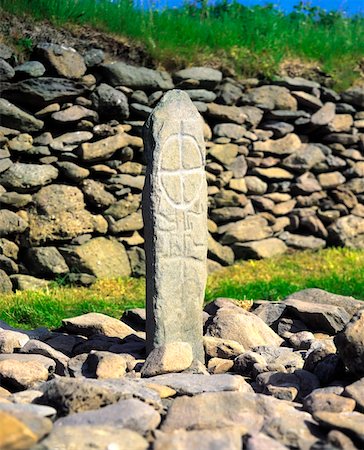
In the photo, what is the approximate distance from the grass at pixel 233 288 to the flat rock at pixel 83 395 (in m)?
2.59

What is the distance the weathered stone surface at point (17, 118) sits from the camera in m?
7.12

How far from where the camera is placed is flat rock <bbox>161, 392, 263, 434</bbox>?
9.66 ft

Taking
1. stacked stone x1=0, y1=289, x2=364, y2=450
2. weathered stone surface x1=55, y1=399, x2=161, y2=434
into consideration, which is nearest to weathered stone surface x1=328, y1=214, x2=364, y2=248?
stacked stone x1=0, y1=289, x2=364, y2=450

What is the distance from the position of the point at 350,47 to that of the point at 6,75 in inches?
202

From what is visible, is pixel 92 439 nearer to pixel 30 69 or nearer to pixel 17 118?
pixel 17 118

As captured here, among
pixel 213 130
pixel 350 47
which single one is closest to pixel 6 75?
pixel 213 130

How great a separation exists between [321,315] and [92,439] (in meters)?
2.99

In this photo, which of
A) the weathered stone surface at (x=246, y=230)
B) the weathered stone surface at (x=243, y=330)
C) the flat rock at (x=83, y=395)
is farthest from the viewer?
the weathered stone surface at (x=246, y=230)

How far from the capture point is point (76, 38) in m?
7.88

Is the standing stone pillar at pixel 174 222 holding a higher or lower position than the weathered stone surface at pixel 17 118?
lower

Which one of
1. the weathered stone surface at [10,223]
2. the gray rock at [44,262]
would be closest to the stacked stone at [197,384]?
the gray rock at [44,262]

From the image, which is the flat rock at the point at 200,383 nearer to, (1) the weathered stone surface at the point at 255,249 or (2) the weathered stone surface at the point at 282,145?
(1) the weathered stone surface at the point at 255,249

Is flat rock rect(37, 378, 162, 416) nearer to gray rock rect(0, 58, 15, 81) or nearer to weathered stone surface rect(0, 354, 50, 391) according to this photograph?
weathered stone surface rect(0, 354, 50, 391)

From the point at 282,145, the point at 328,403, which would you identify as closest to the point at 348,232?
the point at 282,145
